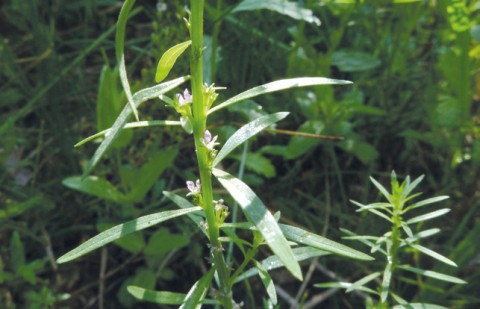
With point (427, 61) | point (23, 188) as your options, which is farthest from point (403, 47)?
point (23, 188)

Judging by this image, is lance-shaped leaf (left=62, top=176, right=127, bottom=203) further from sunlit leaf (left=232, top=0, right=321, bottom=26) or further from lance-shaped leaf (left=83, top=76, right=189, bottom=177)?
lance-shaped leaf (left=83, top=76, right=189, bottom=177)

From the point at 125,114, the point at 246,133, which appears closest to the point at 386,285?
the point at 246,133

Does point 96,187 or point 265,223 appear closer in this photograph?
point 265,223

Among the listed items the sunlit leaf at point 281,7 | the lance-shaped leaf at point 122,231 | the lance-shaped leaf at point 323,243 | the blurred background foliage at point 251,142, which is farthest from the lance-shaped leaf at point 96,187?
the lance-shaped leaf at point 323,243

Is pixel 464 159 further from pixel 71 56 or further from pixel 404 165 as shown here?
pixel 71 56

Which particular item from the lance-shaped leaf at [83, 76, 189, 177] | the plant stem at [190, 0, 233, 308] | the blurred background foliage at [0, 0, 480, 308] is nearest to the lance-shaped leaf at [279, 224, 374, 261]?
the plant stem at [190, 0, 233, 308]

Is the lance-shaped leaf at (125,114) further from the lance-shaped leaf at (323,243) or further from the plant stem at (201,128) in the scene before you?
the lance-shaped leaf at (323,243)

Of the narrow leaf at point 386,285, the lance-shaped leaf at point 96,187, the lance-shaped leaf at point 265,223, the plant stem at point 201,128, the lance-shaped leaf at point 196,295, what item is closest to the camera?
the lance-shaped leaf at point 265,223

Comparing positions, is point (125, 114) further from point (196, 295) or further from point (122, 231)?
point (196, 295)
